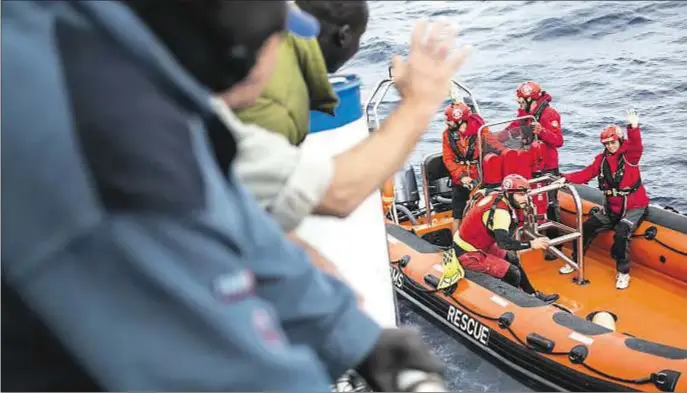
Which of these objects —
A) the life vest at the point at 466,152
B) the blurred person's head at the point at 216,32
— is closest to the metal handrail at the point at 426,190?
the life vest at the point at 466,152

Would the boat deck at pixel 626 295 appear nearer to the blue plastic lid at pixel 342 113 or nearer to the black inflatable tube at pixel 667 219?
the black inflatable tube at pixel 667 219

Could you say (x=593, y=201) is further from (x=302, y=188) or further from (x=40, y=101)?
(x=40, y=101)

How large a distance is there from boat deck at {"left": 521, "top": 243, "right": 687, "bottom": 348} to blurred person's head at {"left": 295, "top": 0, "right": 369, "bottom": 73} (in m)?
5.20

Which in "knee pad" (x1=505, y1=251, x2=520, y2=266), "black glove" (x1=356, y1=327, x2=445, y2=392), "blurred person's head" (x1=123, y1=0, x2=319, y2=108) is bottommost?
"knee pad" (x1=505, y1=251, x2=520, y2=266)

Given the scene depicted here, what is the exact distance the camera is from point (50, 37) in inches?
32.7

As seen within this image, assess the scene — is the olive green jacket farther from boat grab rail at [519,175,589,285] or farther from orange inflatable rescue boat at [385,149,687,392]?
boat grab rail at [519,175,589,285]

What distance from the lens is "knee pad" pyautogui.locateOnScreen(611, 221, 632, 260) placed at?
7.25 meters

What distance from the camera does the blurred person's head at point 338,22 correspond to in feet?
6.10

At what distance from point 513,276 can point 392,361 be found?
5.93m

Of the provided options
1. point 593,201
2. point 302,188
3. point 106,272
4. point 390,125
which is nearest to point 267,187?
point 302,188

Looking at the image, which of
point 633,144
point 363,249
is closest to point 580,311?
point 633,144

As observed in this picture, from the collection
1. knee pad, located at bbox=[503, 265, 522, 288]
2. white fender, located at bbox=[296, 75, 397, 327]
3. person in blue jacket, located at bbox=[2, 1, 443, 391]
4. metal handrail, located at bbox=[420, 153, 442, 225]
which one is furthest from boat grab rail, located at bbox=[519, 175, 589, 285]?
person in blue jacket, located at bbox=[2, 1, 443, 391]

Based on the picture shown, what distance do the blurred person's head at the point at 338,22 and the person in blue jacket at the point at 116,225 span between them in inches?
39.4

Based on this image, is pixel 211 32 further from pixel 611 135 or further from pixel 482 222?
pixel 611 135
